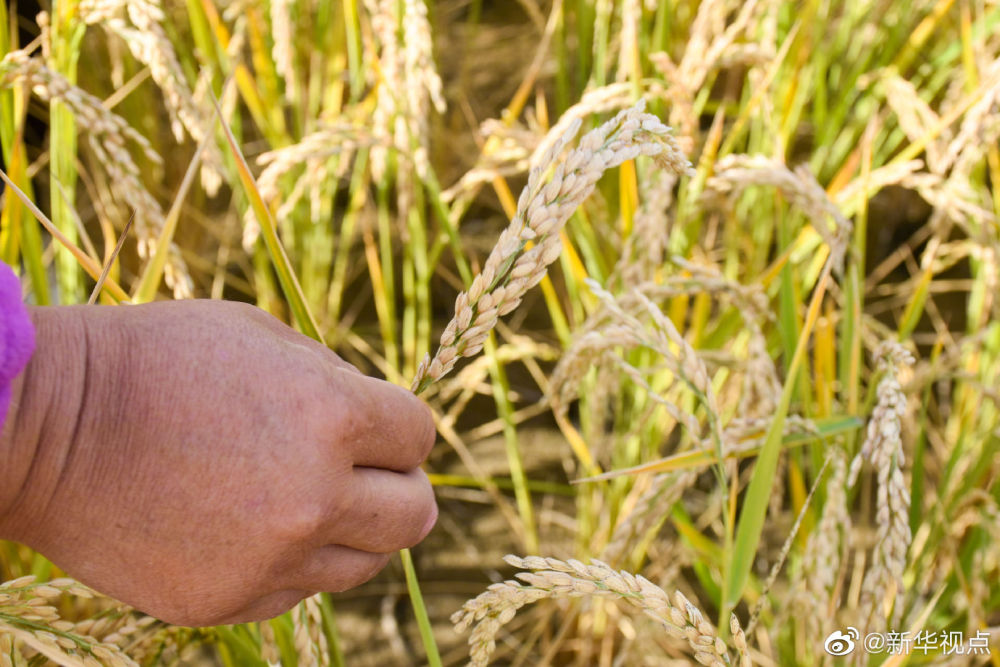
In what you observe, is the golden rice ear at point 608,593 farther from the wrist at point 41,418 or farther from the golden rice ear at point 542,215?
the wrist at point 41,418

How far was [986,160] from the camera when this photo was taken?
1460 millimetres

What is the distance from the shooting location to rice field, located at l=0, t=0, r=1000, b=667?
0.66 meters

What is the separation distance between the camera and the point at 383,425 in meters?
0.53

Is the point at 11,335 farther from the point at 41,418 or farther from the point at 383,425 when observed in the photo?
the point at 383,425

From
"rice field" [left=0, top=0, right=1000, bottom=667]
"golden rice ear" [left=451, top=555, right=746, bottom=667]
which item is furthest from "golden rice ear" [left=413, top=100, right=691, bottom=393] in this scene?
"golden rice ear" [left=451, top=555, right=746, bottom=667]

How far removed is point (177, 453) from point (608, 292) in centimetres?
37

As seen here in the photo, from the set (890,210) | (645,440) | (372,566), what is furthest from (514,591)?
(890,210)

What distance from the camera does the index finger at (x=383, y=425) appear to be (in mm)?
504

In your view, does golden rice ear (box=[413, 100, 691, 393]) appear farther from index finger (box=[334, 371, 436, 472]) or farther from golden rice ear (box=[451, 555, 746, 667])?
golden rice ear (box=[451, 555, 746, 667])

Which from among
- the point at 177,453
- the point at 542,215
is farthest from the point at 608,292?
the point at 177,453

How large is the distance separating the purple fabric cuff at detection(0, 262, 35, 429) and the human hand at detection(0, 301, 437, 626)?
0.07 feet

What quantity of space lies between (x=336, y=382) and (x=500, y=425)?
3.75ft

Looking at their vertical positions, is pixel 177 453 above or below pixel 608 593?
above

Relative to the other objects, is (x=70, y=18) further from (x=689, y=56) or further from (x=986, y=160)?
(x=986, y=160)
